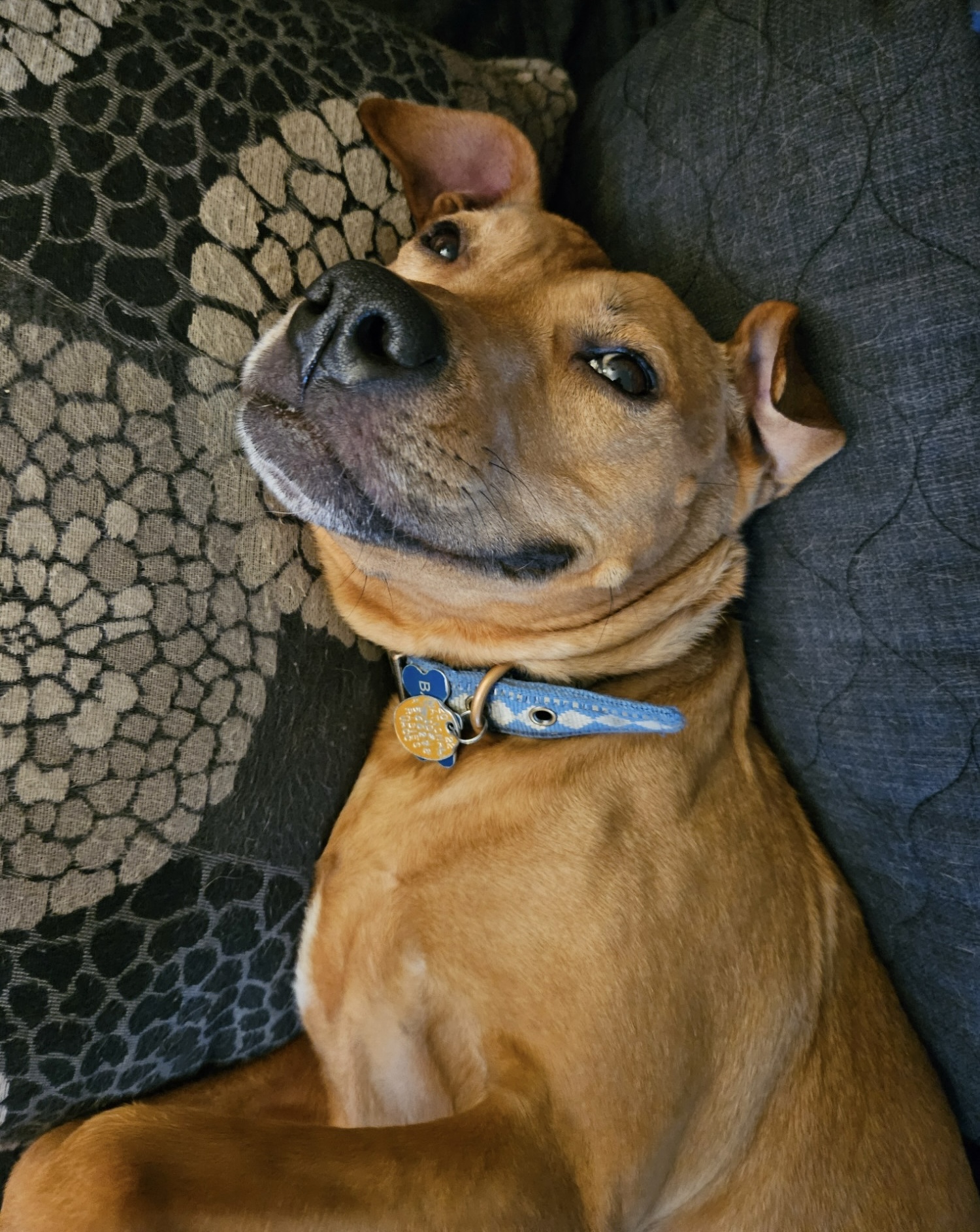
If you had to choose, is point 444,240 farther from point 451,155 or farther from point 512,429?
point 512,429

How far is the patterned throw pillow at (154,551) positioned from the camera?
4.82ft

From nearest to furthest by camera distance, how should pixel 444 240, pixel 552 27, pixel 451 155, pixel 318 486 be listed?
1. pixel 318 486
2. pixel 444 240
3. pixel 451 155
4. pixel 552 27

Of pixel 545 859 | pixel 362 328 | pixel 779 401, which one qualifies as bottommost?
pixel 545 859

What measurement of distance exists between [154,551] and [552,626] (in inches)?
34.5

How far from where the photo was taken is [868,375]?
1.76 meters

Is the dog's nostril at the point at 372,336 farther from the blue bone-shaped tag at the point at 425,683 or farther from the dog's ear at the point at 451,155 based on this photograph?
the dog's ear at the point at 451,155

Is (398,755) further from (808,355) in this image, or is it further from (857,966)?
(808,355)

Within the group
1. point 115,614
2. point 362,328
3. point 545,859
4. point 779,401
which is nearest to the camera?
point 362,328

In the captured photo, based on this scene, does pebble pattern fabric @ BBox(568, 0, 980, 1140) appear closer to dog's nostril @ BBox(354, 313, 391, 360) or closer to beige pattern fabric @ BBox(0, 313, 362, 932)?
dog's nostril @ BBox(354, 313, 391, 360)

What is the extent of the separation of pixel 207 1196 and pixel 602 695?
1160mm

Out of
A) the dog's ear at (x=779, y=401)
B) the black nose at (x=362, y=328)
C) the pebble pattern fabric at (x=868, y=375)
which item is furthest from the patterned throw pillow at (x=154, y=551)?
the dog's ear at (x=779, y=401)

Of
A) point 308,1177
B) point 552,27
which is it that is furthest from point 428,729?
point 552,27

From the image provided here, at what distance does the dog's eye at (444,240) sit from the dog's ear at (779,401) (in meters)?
0.72

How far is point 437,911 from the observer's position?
5.55 feet
